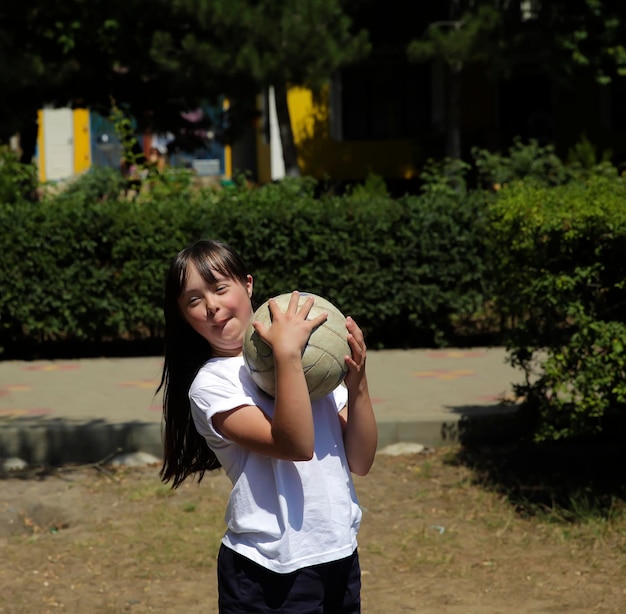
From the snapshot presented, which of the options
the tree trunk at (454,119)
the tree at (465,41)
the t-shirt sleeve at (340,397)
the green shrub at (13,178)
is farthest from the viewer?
the tree trunk at (454,119)

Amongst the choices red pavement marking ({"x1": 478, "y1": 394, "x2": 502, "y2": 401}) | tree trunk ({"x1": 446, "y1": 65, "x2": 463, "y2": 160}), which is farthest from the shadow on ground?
tree trunk ({"x1": 446, "y1": 65, "x2": 463, "y2": 160})

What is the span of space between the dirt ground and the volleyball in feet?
7.09

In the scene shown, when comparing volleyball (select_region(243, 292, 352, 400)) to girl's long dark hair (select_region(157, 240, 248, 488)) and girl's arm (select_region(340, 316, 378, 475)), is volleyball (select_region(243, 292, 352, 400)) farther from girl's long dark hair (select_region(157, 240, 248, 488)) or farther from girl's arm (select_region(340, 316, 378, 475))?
girl's long dark hair (select_region(157, 240, 248, 488))

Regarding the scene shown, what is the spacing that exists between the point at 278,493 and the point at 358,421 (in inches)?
10.5

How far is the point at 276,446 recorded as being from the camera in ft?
8.36

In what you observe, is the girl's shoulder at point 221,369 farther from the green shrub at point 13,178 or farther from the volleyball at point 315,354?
the green shrub at point 13,178

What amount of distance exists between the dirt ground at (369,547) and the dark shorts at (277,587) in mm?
1877

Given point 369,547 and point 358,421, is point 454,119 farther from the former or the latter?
point 358,421

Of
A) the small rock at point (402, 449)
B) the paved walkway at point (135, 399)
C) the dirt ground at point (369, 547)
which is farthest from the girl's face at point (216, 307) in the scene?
the small rock at point (402, 449)

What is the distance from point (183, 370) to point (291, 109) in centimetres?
2051

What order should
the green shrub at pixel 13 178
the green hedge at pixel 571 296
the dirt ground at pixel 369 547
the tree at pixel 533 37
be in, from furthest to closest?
1. the tree at pixel 533 37
2. the green shrub at pixel 13 178
3. the green hedge at pixel 571 296
4. the dirt ground at pixel 369 547

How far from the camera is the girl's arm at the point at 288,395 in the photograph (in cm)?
251

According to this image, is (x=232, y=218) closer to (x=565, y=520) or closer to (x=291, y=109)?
(x=565, y=520)

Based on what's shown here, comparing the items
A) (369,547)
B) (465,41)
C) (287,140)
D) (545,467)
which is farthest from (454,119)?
(369,547)
